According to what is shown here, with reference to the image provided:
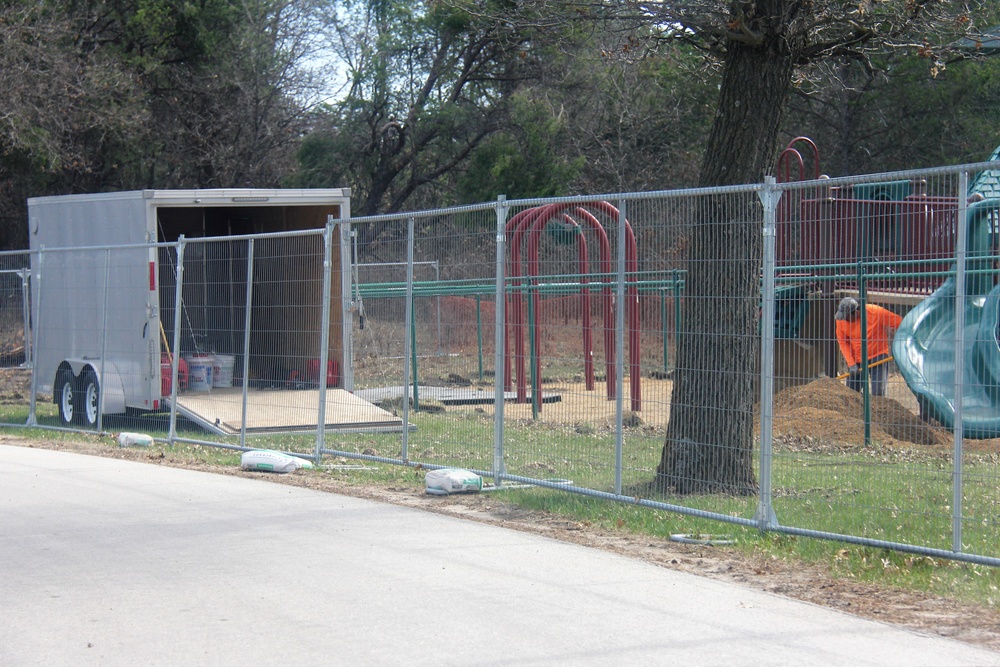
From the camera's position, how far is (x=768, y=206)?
23.4 feet

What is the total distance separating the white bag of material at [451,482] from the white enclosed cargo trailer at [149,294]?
94.4 inches

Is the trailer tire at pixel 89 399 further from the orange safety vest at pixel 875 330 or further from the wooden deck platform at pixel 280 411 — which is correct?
the orange safety vest at pixel 875 330

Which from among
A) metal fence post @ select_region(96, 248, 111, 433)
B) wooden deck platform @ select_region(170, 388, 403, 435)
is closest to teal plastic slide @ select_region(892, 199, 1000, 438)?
wooden deck platform @ select_region(170, 388, 403, 435)

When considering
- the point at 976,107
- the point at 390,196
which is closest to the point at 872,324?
the point at 976,107

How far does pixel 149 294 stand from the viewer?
13.2 metres

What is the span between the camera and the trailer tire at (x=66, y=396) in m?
14.9

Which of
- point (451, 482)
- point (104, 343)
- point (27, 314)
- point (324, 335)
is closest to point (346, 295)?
point (324, 335)

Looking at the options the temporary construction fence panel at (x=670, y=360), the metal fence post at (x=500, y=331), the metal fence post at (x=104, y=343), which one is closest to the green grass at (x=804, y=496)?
the temporary construction fence panel at (x=670, y=360)

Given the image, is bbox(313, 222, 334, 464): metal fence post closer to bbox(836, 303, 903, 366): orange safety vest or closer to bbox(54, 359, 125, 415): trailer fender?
bbox(54, 359, 125, 415): trailer fender

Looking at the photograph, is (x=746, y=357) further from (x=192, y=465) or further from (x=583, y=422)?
(x=192, y=465)

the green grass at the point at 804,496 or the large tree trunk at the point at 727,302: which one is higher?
the large tree trunk at the point at 727,302

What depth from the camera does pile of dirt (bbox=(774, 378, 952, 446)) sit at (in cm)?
826

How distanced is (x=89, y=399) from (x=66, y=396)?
725mm

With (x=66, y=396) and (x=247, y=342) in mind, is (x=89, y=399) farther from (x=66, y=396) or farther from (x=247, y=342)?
(x=247, y=342)
